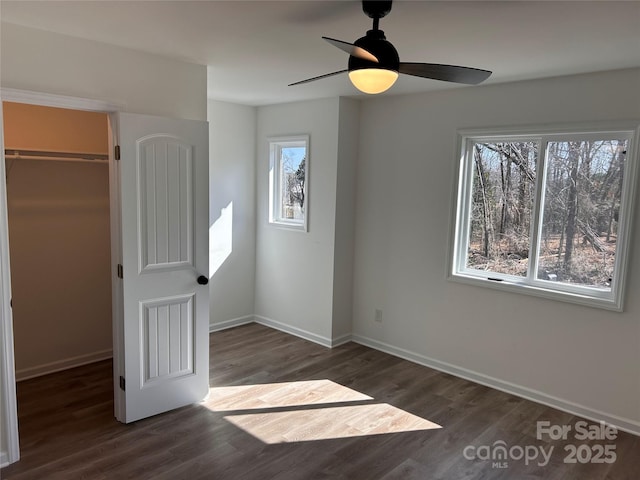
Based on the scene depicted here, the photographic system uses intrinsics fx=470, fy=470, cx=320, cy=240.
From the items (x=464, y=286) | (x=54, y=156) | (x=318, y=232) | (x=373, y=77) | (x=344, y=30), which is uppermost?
(x=344, y=30)

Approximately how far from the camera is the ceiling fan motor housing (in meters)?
2.02

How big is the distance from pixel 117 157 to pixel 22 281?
5.41 ft

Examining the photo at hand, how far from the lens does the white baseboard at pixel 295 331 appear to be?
4775 mm

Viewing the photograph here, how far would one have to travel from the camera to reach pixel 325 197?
4.64 metres

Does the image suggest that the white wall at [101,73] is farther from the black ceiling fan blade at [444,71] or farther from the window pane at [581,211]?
the window pane at [581,211]

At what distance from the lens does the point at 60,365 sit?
13.1 feet

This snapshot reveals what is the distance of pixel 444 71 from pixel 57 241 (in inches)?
133

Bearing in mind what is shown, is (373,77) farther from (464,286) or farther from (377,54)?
(464,286)

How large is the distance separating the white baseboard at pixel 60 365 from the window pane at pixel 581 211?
12.6 ft

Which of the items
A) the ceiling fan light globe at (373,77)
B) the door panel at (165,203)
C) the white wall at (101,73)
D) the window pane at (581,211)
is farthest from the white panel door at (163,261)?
the window pane at (581,211)

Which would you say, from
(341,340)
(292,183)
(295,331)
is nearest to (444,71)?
(292,183)

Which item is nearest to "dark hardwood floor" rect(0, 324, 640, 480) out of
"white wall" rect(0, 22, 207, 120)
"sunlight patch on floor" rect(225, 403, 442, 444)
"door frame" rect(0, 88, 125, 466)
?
"sunlight patch on floor" rect(225, 403, 442, 444)

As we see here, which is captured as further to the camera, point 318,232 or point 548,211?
point 318,232

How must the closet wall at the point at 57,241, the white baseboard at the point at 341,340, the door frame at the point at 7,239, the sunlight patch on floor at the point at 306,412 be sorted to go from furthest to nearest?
the white baseboard at the point at 341,340
the closet wall at the point at 57,241
the sunlight patch on floor at the point at 306,412
the door frame at the point at 7,239
